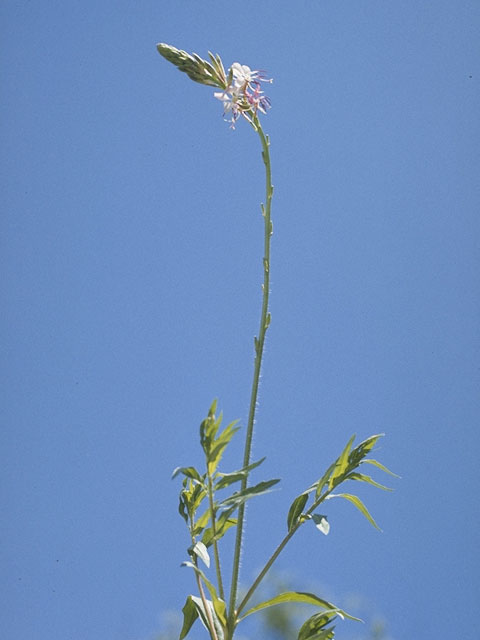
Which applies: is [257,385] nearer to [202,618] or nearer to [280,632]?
[202,618]

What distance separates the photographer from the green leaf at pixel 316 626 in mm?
965

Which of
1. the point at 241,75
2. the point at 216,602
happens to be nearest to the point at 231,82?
the point at 241,75

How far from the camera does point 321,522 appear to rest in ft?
3.17

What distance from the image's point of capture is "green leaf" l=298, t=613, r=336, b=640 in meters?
0.97

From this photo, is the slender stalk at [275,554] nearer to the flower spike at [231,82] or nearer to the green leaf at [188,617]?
the green leaf at [188,617]

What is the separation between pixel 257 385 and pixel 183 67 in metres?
0.47

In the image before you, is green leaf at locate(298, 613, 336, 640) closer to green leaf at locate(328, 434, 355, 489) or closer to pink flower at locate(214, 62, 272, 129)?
green leaf at locate(328, 434, 355, 489)

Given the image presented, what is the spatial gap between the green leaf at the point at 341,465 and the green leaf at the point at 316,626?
17 cm

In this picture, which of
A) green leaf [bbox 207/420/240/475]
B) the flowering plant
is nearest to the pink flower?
the flowering plant

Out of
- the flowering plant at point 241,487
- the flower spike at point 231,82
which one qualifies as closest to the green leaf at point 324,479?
the flowering plant at point 241,487

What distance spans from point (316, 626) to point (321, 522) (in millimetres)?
149

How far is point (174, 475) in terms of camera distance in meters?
0.78

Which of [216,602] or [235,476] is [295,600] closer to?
[216,602]

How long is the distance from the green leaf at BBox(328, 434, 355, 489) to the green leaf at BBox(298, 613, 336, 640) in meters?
0.17
